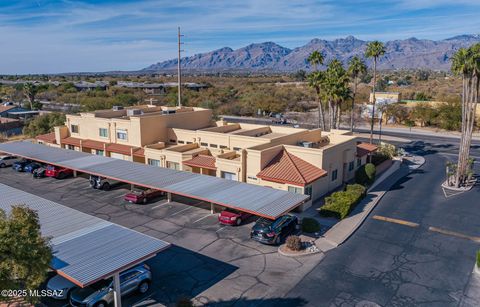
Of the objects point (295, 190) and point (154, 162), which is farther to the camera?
point (154, 162)

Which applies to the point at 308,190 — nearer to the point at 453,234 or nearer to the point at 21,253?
the point at 453,234

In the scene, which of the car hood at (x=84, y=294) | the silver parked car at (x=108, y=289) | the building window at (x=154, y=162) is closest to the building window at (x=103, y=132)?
the building window at (x=154, y=162)

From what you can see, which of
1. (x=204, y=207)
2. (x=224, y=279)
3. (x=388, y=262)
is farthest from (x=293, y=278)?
(x=204, y=207)

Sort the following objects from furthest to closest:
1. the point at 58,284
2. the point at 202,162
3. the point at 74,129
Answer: the point at 74,129 → the point at 202,162 → the point at 58,284

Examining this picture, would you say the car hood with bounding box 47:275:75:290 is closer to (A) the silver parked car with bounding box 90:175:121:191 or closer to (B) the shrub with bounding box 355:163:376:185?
(A) the silver parked car with bounding box 90:175:121:191

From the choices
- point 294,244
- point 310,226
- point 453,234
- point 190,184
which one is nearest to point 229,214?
point 190,184

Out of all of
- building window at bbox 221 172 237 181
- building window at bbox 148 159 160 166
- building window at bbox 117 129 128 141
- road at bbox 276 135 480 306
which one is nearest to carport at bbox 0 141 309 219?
building window at bbox 221 172 237 181

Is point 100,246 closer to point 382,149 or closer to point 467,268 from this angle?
point 467,268

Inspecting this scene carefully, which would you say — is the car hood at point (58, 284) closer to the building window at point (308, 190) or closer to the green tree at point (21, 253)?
the green tree at point (21, 253)
